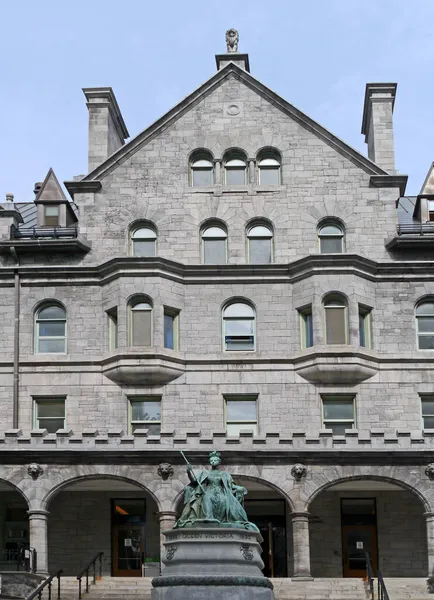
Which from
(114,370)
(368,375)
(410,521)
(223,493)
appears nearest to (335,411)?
(368,375)

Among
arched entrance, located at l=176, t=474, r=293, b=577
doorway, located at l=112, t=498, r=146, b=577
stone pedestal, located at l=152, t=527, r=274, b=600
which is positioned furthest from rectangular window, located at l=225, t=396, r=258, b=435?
stone pedestal, located at l=152, t=527, r=274, b=600

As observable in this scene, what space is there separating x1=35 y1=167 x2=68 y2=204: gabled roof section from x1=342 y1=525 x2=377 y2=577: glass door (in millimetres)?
14361

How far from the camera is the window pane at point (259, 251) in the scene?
42.6m

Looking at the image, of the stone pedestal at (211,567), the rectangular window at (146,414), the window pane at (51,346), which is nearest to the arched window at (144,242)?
the window pane at (51,346)

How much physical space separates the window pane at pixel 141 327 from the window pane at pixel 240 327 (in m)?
2.52

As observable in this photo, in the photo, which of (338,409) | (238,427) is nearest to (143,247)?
(238,427)

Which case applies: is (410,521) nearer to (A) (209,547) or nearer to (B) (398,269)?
(B) (398,269)

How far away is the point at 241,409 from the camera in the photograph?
134 feet

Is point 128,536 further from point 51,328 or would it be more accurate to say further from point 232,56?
point 232,56

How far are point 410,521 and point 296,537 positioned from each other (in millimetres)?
5105

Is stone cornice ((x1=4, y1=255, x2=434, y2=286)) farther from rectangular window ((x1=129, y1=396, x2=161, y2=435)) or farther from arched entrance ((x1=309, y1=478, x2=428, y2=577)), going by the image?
arched entrance ((x1=309, y1=478, x2=428, y2=577))

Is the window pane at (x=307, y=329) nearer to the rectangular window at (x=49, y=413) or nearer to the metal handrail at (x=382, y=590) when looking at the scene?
the rectangular window at (x=49, y=413)

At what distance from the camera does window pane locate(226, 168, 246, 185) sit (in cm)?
4347

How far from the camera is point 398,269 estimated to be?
4191cm
